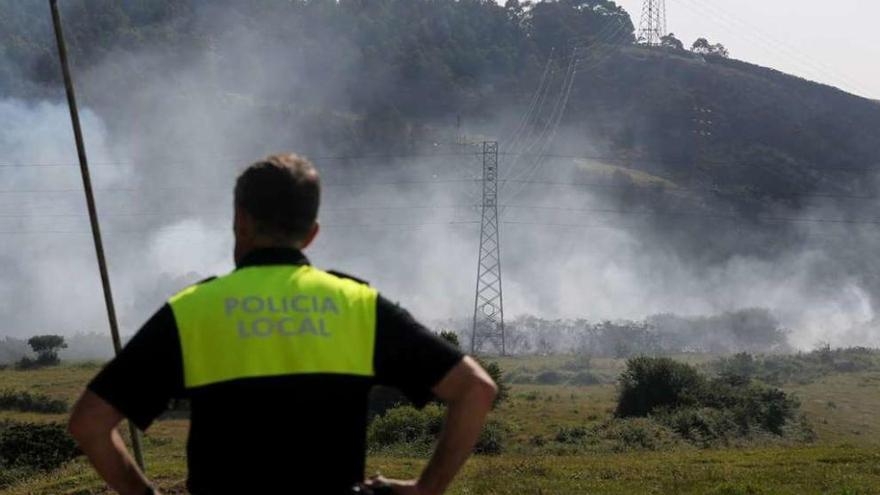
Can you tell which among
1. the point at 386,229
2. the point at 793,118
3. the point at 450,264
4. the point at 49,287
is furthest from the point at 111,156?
the point at 793,118

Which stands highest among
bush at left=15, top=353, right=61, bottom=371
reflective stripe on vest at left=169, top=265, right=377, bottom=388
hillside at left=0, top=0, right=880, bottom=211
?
hillside at left=0, top=0, right=880, bottom=211

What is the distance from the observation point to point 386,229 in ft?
387

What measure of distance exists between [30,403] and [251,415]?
137ft

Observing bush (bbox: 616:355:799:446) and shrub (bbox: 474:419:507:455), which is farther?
bush (bbox: 616:355:799:446)

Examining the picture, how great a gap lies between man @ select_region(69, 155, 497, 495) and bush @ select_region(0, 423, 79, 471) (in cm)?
2326

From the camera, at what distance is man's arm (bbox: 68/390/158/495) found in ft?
12.2

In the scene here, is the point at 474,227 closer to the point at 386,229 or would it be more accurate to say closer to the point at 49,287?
the point at 386,229

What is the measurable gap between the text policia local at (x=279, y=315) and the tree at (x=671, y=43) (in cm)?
18800

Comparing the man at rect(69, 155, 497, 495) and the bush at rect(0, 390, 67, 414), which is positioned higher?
the man at rect(69, 155, 497, 495)

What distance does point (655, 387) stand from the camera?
3753 centimetres

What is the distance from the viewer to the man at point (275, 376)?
12.2ft

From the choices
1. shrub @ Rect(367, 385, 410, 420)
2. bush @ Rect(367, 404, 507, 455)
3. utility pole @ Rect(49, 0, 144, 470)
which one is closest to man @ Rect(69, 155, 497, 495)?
utility pole @ Rect(49, 0, 144, 470)

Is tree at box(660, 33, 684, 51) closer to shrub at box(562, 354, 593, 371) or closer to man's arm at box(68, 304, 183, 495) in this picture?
shrub at box(562, 354, 593, 371)

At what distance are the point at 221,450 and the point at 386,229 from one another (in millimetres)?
114418
